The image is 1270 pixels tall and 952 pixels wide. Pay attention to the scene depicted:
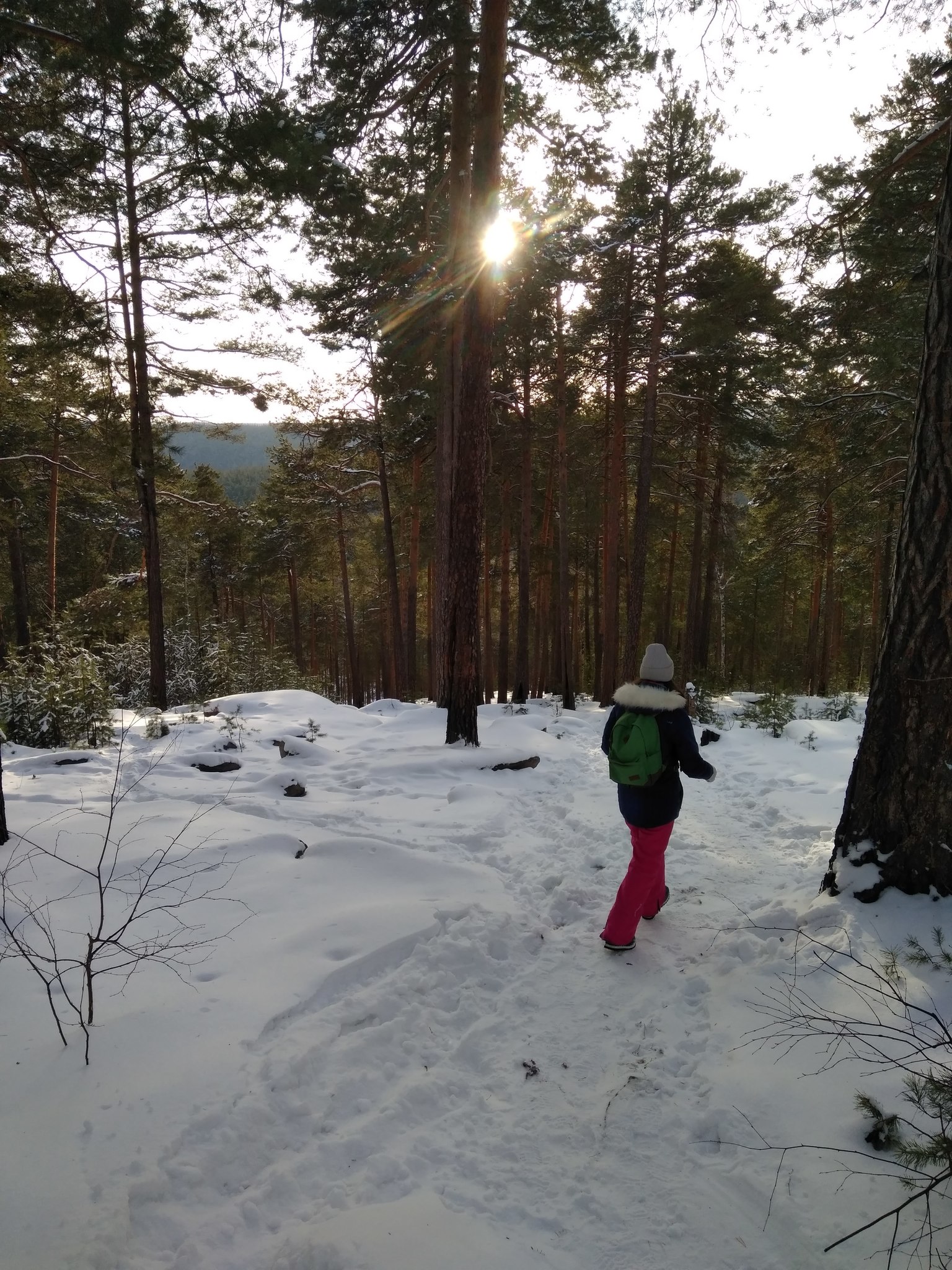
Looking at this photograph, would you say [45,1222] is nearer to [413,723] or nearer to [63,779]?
[63,779]

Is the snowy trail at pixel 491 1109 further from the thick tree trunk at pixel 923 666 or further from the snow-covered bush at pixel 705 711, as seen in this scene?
the snow-covered bush at pixel 705 711

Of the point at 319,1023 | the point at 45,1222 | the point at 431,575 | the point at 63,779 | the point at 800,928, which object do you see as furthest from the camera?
the point at 431,575

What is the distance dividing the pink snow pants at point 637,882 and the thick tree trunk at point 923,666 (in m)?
1.04

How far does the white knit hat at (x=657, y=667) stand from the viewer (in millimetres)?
3936

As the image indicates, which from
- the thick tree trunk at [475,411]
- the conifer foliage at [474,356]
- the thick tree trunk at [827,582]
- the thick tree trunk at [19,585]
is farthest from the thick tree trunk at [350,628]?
the thick tree trunk at [827,582]

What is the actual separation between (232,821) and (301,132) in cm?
538

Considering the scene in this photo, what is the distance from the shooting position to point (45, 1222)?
1834mm

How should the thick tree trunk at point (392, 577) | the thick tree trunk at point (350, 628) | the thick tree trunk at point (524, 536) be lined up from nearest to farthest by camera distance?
the thick tree trunk at point (524, 536)
the thick tree trunk at point (392, 577)
the thick tree trunk at point (350, 628)

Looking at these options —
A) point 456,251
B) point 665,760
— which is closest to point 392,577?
point 456,251

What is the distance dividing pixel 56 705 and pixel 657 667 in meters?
7.92

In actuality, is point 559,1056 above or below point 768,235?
below

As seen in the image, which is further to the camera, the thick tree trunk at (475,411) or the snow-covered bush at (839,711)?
the snow-covered bush at (839,711)

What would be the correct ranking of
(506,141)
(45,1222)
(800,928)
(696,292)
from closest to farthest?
(45,1222) < (800,928) < (506,141) < (696,292)

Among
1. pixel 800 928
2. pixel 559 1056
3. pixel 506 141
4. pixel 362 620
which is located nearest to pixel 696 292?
pixel 506 141
